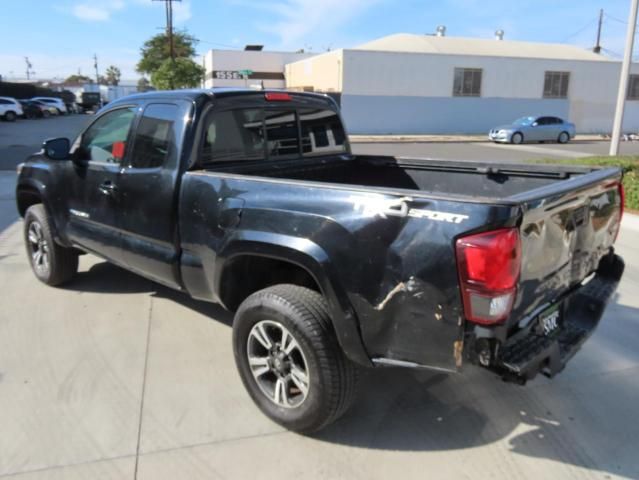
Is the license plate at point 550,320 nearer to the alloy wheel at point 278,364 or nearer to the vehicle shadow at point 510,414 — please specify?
the vehicle shadow at point 510,414

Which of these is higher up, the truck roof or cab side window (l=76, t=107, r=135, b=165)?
the truck roof

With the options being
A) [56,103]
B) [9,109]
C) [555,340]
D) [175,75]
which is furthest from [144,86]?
[555,340]

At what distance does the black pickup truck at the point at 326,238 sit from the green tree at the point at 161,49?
72277 millimetres

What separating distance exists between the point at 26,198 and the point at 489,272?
484cm

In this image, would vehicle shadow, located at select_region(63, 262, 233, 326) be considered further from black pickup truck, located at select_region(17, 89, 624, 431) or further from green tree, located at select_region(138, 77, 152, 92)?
green tree, located at select_region(138, 77, 152, 92)

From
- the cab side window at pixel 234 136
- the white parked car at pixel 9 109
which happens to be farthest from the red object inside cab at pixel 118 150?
the white parked car at pixel 9 109

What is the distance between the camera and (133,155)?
3979 millimetres

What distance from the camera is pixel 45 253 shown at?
5.25m

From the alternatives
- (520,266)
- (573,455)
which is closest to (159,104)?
(520,266)

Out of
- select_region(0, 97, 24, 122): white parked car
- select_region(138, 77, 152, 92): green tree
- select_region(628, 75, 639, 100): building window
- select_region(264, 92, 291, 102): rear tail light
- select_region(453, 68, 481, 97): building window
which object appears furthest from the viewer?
select_region(138, 77, 152, 92): green tree

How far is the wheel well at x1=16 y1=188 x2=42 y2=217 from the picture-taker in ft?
17.1

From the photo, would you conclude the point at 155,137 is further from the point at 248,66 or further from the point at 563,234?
the point at 248,66

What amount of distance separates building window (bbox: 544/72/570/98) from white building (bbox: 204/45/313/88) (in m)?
25.4

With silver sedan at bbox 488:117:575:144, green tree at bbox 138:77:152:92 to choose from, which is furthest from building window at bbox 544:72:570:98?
green tree at bbox 138:77:152:92
